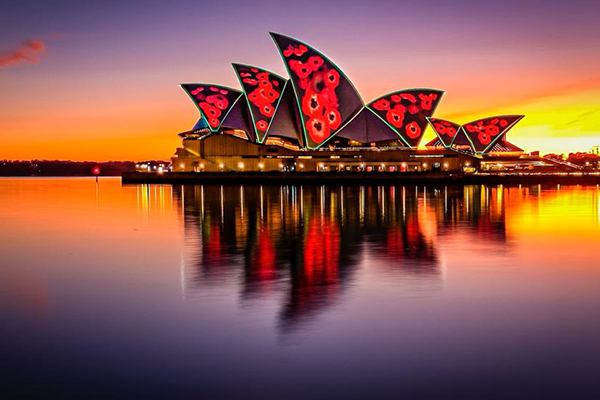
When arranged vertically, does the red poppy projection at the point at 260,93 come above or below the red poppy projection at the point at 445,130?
above

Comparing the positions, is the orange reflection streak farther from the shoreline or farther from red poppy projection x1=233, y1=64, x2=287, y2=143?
red poppy projection x1=233, y1=64, x2=287, y2=143

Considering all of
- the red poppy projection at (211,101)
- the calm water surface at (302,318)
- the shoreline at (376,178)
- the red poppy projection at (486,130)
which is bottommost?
the calm water surface at (302,318)

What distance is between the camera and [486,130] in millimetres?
105250

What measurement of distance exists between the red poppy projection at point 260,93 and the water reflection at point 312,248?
54251mm

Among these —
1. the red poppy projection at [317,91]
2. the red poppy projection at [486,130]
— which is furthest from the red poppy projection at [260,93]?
the red poppy projection at [486,130]

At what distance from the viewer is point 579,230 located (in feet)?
70.6

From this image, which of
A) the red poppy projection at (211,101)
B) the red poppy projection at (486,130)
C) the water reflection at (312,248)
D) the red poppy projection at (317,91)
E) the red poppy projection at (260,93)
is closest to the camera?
the water reflection at (312,248)

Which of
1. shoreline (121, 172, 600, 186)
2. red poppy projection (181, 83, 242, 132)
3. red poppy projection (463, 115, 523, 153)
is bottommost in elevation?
shoreline (121, 172, 600, 186)

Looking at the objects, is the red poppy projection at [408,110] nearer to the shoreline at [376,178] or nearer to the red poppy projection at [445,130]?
the shoreline at [376,178]

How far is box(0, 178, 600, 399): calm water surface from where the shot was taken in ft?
20.2

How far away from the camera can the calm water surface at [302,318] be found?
20.2 feet

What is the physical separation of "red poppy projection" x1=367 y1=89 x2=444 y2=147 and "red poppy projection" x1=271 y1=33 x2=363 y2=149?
4.49 meters

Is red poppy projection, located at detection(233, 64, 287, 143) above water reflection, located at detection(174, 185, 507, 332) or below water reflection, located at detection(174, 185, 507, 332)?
above

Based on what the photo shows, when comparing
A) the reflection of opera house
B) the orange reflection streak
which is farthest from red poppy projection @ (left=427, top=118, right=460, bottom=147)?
the orange reflection streak
